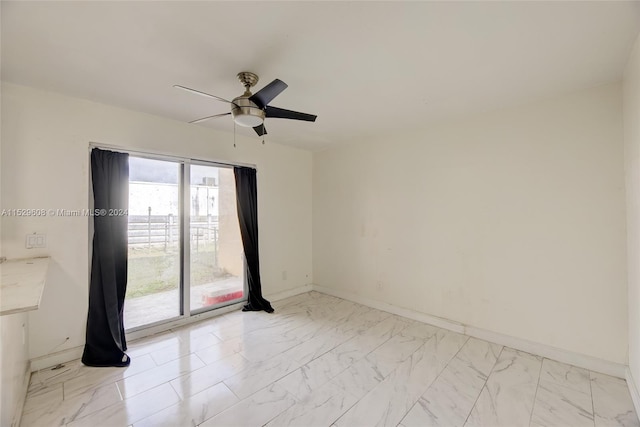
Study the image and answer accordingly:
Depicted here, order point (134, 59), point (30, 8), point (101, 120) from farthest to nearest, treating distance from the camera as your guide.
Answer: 1. point (101, 120)
2. point (134, 59)
3. point (30, 8)

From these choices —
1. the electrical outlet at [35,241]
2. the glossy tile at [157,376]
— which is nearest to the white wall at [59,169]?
the electrical outlet at [35,241]

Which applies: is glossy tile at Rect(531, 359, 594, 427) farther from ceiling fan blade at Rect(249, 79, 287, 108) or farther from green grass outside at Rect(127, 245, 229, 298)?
green grass outside at Rect(127, 245, 229, 298)

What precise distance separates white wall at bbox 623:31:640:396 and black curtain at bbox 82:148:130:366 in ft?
13.5

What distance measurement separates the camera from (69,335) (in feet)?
8.07

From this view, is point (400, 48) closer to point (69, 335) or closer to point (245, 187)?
point (245, 187)

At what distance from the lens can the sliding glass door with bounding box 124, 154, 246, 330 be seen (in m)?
2.95

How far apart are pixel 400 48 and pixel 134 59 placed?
6.11ft

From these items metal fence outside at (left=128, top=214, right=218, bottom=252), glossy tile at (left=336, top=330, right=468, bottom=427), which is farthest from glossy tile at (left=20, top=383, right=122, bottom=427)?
glossy tile at (left=336, top=330, right=468, bottom=427)

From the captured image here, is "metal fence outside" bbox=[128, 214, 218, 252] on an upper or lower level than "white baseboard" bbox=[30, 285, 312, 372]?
upper

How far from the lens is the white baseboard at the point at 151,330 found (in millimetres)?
2324

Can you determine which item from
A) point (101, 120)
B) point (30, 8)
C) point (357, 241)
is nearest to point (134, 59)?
point (30, 8)

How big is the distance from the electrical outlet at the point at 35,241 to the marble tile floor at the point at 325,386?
3.55ft

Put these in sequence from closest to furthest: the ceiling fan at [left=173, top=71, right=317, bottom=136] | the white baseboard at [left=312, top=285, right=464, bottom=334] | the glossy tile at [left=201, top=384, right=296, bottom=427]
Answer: the glossy tile at [left=201, top=384, right=296, bottom=427], the ceiling fan at [left=173, top=71, right=317, bottom=136], the white baseboard at [left=312, top=285, right=464, bottom=334]

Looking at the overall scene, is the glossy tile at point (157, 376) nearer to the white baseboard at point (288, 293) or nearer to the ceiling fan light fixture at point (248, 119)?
the white baseboard at point (288, 293)
